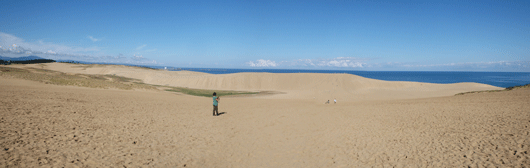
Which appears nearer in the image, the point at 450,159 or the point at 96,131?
the point at 450,159

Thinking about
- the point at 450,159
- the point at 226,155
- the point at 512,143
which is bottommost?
the point at 226,155

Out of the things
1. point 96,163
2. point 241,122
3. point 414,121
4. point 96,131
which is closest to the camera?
point 96,163

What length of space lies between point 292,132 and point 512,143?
8.45 meters

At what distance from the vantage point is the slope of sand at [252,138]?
24.6 feet

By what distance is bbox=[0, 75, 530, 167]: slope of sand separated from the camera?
749 centimetres

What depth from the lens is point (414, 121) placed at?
13.0m

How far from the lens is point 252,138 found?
37.1 ft

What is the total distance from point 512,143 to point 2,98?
24.1m

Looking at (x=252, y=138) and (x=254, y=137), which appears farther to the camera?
(x=254, y=137)

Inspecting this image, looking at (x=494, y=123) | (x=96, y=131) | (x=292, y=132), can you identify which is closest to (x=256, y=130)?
(x=292, y=132)

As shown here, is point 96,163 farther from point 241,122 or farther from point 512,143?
point 512,143

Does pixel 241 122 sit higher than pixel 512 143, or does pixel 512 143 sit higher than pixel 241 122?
pixel 512 143

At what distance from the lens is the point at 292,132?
1240 centimetres

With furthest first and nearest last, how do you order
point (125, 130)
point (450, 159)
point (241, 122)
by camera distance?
point (241, 122) → point (125, 130) → point (450, 159)
